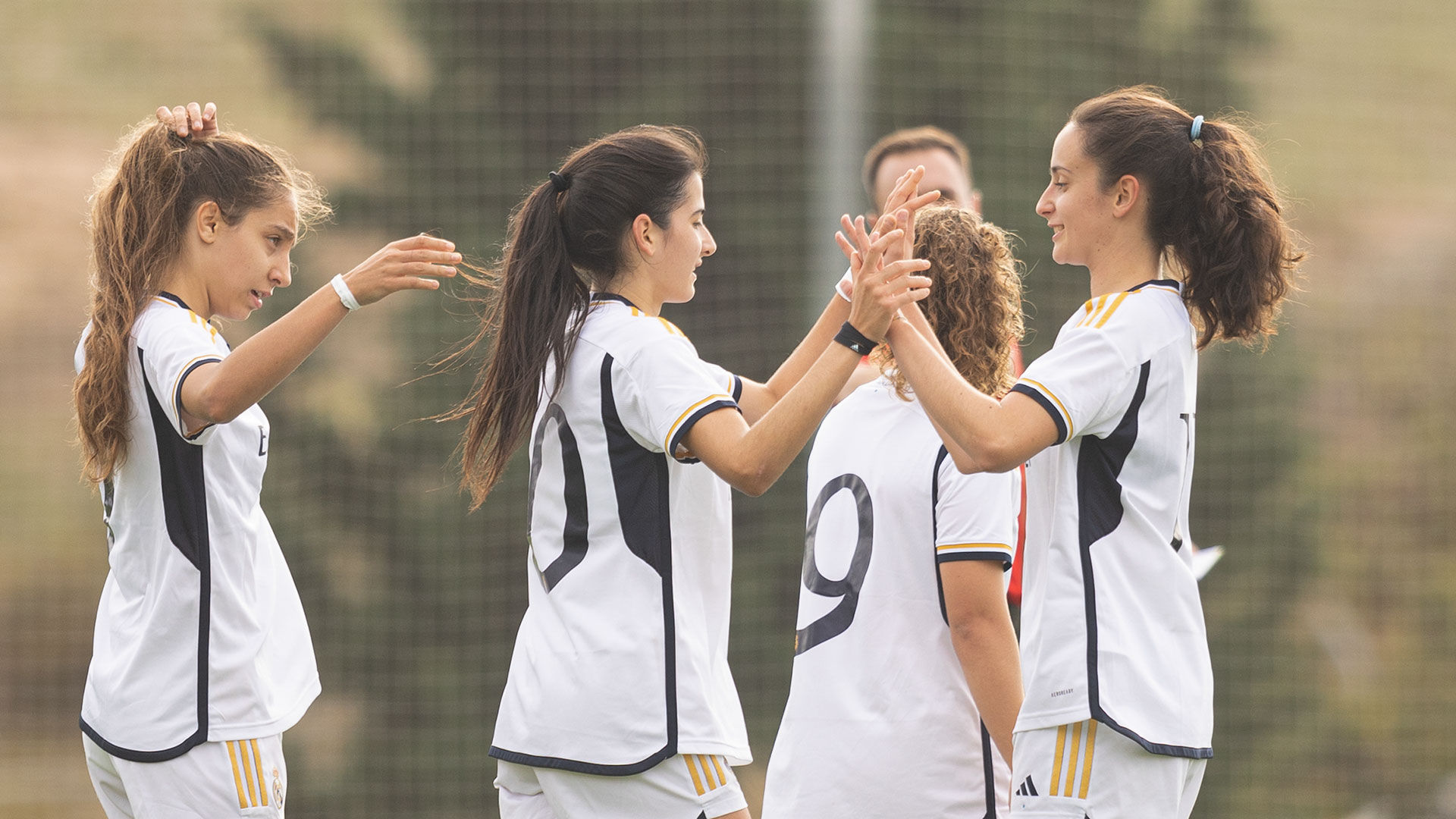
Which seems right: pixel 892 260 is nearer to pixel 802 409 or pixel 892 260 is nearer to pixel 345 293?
pixel 802 409

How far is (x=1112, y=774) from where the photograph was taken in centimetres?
209

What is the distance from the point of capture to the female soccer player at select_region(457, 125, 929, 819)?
2219 mm

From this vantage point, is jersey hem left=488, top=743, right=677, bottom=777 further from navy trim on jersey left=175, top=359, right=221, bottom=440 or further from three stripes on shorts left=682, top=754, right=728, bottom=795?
navy trim on jersey left=175, top=359, right=221, bottom=440

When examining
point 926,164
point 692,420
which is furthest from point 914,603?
point 926,164

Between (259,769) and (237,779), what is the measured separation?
0.05m

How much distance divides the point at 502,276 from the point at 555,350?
0.79ft

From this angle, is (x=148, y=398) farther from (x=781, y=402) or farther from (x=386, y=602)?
(x=386, y=602)

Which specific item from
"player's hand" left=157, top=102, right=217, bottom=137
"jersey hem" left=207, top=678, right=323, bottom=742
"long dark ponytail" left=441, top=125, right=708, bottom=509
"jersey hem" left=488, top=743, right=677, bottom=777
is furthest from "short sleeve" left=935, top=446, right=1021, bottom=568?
"player's hand" left=157, top=102, right=217, bottom=137

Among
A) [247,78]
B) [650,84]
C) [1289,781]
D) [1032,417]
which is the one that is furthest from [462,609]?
[247,78]

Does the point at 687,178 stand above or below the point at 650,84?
below

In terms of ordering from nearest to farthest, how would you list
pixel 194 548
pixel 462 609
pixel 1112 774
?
pixel 1112 774 → pixel 194 548 → pixel 462 609

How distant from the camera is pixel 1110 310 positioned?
2.23 metres

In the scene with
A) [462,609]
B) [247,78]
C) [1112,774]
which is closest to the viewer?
[1112,774]

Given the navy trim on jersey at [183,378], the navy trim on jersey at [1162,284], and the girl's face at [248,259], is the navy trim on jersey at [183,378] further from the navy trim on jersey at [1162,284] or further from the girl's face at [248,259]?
the navy trim on jersey at [1162,284]
